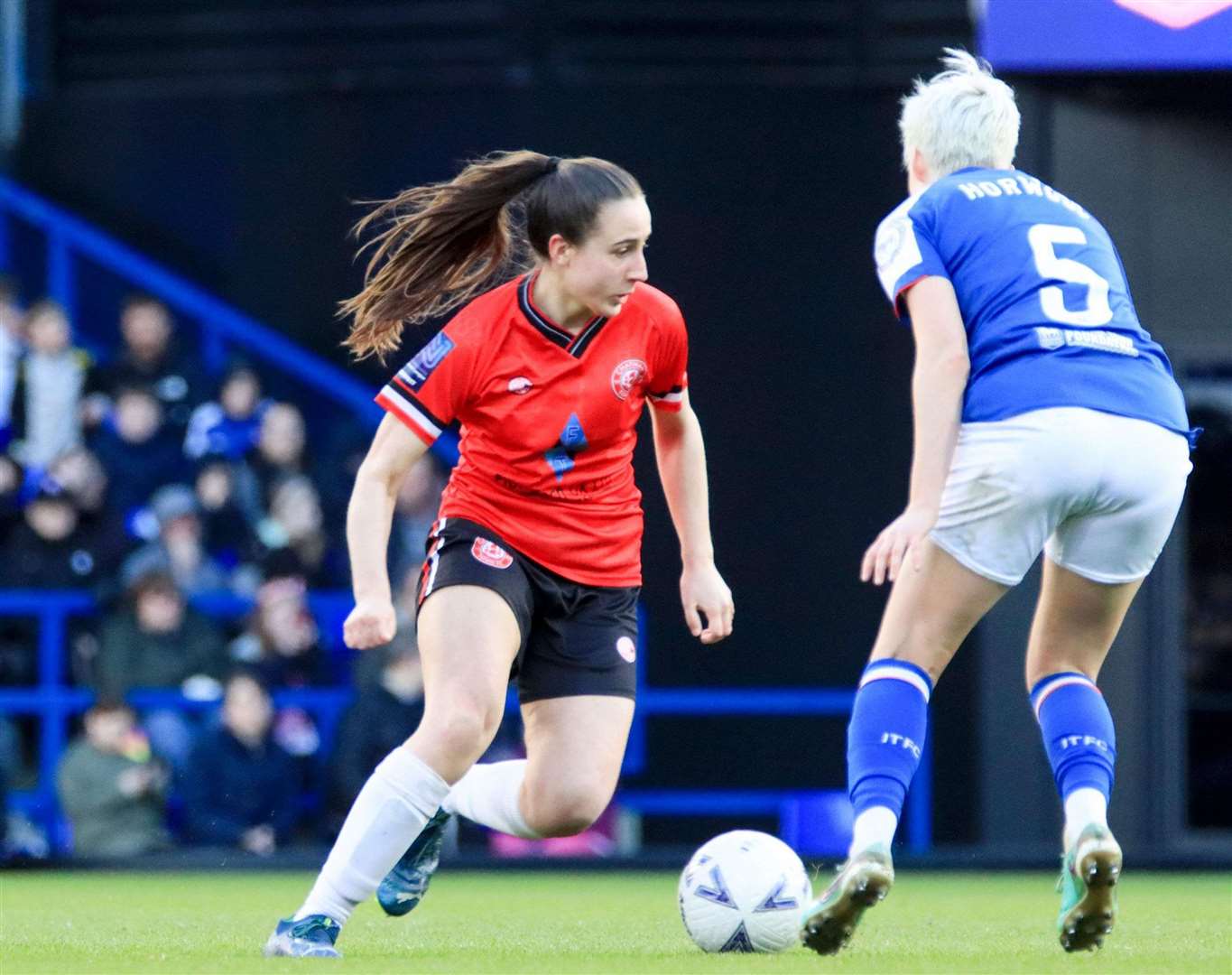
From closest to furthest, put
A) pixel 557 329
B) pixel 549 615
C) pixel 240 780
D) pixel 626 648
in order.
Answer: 1. pixel 557 329
2. pixel 549 615
3. pixel 626 648
4. pixel 240 780

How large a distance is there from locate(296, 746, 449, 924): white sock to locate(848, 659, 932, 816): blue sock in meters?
0.90

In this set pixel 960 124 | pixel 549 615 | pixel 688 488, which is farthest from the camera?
pixel 688 488

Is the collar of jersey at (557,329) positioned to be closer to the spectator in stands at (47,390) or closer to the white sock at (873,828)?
the white sock at (873,828)

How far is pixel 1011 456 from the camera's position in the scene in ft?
15.3

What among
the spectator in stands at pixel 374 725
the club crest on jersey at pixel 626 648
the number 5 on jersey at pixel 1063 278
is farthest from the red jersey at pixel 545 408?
the spectator in stands at pixel 374 725

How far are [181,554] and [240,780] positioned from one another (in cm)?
123

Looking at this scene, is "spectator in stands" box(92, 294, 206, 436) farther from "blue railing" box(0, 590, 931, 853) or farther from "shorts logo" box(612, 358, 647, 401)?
"shorts logo" box(612, 358, 647, 401)

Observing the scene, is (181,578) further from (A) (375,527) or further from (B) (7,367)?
(A) (375,527)

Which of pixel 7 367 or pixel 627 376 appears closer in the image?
pixel 627 376

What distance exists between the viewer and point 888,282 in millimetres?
4824

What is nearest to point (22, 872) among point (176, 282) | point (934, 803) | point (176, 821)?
point (176, 821)

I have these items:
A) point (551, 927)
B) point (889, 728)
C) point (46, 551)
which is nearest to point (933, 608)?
point (889, 728)

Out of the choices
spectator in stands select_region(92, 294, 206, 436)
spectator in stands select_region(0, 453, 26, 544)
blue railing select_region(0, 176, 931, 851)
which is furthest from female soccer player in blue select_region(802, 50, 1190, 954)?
spectator in stands select_region(92, 294, 206, 436)

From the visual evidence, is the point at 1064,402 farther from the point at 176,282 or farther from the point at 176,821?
the point at 176,282
